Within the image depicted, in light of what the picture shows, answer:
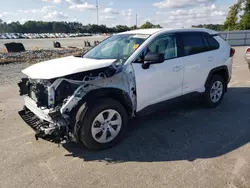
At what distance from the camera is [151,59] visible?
3820 millimetres

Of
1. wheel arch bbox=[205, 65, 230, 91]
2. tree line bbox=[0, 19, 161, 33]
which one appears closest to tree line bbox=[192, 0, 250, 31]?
wheel arch bbox=[205, 65, 230, 91]

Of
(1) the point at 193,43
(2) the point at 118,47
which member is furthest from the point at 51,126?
(1) the point at 193,43

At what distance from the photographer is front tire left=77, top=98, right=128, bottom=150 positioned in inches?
133

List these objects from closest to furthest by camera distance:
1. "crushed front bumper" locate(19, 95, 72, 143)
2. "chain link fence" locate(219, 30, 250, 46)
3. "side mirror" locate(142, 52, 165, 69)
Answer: "crushed front bumper" locate(19, 95, 72, 143), "side mirror" locate(142, 52, 165, 69), "chain link fence" locate(219, 30, 250, 46)

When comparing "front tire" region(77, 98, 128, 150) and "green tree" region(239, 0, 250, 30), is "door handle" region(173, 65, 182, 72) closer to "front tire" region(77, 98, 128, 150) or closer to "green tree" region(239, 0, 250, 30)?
"front tire" region(77, 98, 128, 150)

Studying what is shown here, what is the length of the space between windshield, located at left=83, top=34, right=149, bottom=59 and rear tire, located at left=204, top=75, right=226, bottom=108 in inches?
81.1

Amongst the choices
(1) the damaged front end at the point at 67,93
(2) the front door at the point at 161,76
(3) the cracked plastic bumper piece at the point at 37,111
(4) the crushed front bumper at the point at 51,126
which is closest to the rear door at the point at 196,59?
(2) the front door at the point at 161,76

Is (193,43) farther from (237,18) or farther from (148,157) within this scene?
(237,18)

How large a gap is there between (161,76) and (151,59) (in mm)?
478

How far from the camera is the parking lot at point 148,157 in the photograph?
2920 millimetres

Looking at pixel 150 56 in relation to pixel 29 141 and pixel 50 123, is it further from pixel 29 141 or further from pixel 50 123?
pixel 29 141

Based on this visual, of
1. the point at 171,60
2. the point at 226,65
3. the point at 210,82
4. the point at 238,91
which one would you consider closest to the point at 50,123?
the point at 171,60

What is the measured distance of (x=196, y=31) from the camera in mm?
5148

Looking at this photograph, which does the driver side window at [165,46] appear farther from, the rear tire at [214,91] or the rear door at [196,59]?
the rear tire at [214,91]
